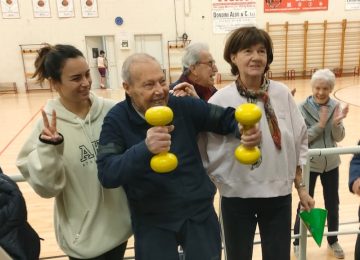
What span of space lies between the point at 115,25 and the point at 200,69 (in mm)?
11471

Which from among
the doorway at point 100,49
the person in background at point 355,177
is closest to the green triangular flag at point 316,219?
the person in background at point 355,177

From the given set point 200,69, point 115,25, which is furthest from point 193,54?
point 115,25

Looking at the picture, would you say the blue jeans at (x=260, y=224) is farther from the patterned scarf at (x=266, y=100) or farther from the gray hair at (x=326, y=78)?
the gray hair at (x=326, y=78)

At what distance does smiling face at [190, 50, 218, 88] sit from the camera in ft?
8.47

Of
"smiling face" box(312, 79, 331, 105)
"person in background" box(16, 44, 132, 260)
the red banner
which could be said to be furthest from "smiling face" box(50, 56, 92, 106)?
the red banner

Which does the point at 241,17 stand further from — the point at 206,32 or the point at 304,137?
the point at 304,137

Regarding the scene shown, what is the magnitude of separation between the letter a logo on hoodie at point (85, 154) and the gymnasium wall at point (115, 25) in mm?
12211

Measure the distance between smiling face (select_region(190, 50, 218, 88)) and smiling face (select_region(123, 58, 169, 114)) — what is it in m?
1.09

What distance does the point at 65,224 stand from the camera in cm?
174

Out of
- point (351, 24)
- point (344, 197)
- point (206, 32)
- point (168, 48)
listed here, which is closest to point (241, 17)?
point (206, 32)

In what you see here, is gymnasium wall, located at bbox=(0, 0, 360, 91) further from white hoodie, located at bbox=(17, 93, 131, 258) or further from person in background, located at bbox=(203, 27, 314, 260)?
white hoodie, located at bbox=(17, 93, 131, 258)

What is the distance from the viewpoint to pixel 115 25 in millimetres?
13227

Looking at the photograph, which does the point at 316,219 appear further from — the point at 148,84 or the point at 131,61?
the point at 131,61

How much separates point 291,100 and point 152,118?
2.89 ft
